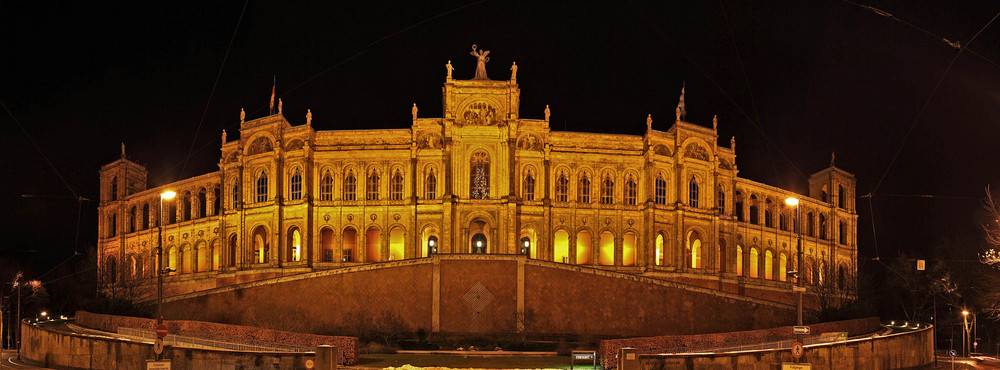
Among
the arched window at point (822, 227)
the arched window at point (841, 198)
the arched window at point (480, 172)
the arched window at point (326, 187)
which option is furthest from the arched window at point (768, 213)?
the arched window at point (326, 187)

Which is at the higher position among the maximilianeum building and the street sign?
the maximilianeum building

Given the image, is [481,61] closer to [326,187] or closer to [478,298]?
[326,187]

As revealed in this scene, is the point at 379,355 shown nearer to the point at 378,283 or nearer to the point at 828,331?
the point at 378,283

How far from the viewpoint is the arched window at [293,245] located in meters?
75.1

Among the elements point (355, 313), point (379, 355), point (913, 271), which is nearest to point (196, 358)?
point (379, 355)

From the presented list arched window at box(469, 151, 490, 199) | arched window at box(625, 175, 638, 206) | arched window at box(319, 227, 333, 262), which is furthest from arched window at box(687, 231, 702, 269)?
arched window at box(319, 227, 333, 262)

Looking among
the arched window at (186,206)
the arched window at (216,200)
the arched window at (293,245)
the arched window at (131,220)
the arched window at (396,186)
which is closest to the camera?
the arched window at (396,186)

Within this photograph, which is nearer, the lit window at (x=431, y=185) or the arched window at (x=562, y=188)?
the lit window at (x=431, y=185)

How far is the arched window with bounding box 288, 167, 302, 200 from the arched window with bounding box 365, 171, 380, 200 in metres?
4.99

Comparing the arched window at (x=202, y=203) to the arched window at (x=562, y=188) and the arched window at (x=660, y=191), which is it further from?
the arched window at (x=660, y=191)

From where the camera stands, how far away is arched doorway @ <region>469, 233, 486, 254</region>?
73.1 metres

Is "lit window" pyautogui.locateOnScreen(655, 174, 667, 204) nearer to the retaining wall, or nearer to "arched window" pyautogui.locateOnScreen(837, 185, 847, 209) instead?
"arched window" pyautogui.locateOnScreen(837, 185, 847, 209)

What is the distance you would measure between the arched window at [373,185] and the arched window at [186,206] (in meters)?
18.1

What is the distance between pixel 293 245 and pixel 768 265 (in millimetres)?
37698
